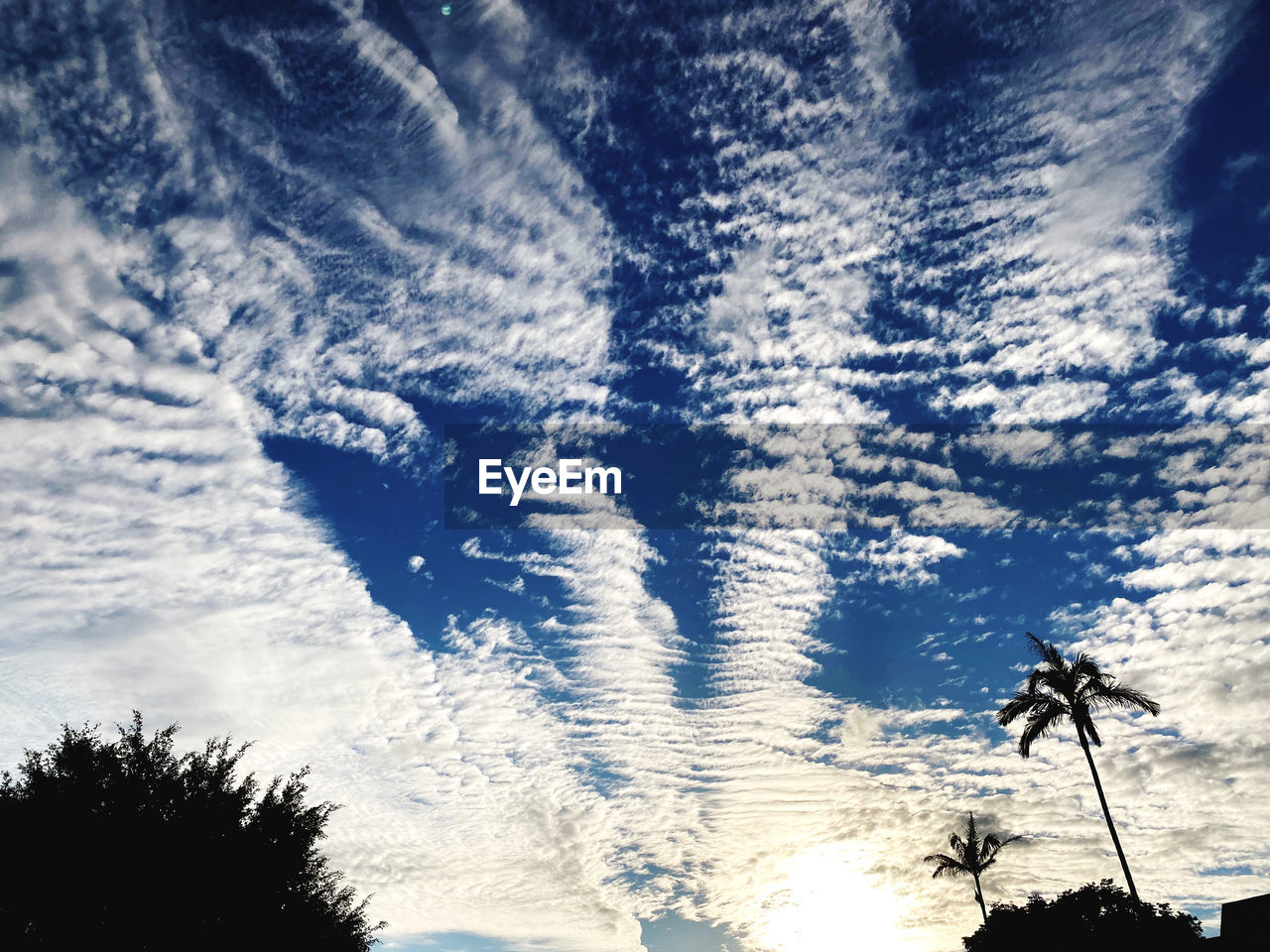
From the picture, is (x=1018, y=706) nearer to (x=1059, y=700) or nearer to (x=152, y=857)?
(x=1059, y=700)

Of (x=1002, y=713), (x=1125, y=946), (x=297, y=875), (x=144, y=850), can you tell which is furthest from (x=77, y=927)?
(x=1125, y=946)

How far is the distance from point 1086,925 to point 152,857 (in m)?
37.9

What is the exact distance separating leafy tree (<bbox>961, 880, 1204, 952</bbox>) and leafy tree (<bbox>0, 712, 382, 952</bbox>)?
1237 inches

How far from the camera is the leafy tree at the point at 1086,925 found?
28875 mm

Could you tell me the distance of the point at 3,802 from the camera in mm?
22141

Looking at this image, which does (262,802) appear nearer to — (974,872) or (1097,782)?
(1097,782)

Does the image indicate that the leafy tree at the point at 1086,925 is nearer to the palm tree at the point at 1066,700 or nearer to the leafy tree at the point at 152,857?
the palm tree at the point at 1066,700

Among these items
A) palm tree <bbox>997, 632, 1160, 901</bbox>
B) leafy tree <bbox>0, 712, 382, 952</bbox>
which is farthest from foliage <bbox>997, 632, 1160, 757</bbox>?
leafy tree <bbox>0, 712, 382, 952</bbox>

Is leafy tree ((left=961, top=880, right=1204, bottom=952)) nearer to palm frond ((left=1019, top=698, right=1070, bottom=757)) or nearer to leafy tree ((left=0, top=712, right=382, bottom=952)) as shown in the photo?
palm frond ((left=1019, top=698, right=1070, bottom=757))

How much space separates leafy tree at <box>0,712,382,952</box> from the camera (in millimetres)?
21531

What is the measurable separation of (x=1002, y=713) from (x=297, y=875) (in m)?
30.5

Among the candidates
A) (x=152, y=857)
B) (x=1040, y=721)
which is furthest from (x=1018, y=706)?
(x=152, y=857)

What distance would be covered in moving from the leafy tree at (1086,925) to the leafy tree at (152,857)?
31418mm

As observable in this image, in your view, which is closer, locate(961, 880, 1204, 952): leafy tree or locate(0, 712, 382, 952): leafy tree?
locate(0, 712, 382, 952): leafy tree
